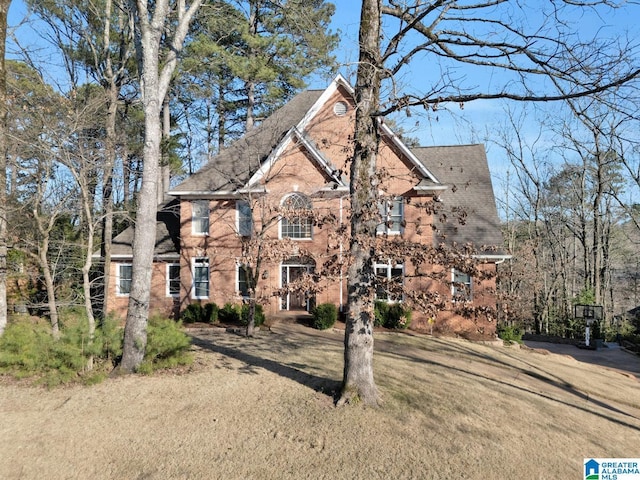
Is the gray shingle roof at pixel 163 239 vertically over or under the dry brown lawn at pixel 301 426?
over

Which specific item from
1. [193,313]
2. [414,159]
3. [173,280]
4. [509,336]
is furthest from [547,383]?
[173,280]

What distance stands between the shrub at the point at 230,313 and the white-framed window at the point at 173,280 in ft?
9.08

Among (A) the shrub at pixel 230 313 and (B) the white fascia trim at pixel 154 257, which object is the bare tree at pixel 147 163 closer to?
(A) the shrub at pixel 230 313

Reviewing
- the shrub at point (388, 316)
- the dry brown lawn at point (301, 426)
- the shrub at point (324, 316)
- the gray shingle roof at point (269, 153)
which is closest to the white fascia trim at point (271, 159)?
the gray shingle roof at point (269, 153)

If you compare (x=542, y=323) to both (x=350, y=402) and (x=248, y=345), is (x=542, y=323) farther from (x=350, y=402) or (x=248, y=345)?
(x=350, y=402)

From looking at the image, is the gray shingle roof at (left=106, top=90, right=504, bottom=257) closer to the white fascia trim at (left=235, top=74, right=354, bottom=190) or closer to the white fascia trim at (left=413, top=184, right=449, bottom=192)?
the white fascia trim at (left=413, top=184, right=449, bottom=192)

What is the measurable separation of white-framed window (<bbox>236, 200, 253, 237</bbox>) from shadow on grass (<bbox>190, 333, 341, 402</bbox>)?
657 cm

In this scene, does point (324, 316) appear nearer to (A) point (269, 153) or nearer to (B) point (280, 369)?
(B) point (280, 369)

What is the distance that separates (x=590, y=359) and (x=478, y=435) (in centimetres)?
1467

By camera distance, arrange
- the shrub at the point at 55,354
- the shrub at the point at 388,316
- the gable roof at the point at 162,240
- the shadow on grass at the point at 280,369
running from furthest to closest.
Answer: the gable roof at the point at 162,240 < the shrub at the point at 388,316 < the shrub at the point at 55,354 < the shadow on grass at the point at 280,369

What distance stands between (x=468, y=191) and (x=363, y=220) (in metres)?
14.3

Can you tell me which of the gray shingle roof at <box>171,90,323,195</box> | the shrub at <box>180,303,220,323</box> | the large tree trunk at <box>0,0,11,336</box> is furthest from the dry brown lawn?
the gray shingle roof at <box>171,90,323,195</box>

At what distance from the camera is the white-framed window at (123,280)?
18609 millimetres

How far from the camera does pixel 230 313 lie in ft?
55.6
